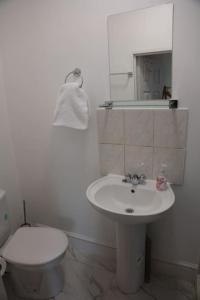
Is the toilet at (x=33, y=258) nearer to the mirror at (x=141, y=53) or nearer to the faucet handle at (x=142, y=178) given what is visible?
the faucet handle at (x=142, y=178)

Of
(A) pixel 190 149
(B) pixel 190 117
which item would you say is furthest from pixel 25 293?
(B) pixel 190 117

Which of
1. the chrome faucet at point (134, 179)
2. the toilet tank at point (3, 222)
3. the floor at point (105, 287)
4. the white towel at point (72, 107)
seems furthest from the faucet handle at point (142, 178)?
the toilet tank at point (3, 222)

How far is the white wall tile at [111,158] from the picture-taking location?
1605 millimetres

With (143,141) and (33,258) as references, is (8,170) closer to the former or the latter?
(33,258)

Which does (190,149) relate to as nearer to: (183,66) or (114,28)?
(183,66)

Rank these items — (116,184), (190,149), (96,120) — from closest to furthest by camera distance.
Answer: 1. (190,149)
2. (116,184)
3. (96,120)

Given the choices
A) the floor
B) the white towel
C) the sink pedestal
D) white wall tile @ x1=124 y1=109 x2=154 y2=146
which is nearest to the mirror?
white wall tile @ x1=124 y1=109 x2=154 y2=146

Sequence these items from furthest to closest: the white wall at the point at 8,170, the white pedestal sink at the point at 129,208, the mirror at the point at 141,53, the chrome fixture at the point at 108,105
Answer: the white wall at the point at 8,170 → the chrome fixture at the point at 108,105 → the white pedestal sink at the point at 129,208 → the mirror at the point at 141,53

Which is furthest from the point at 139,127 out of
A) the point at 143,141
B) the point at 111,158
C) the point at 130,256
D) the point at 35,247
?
the point at 35,247

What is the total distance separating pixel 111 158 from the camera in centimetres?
164

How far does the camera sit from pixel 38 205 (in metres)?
2.18

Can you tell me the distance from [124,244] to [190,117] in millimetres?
959

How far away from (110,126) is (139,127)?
0.22 m

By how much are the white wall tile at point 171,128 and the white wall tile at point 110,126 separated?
0.84 ft
